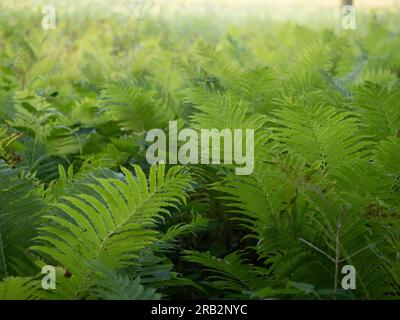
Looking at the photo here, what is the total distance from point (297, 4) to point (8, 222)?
12.4 metres

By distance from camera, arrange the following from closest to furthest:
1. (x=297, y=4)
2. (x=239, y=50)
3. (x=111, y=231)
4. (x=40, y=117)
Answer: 1. (x=111, y=231)
2. (x=40, y=117)
3. (x=239, y=50)
4. (x=297, y=4)

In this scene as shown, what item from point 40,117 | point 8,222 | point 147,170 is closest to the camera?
point 8,222

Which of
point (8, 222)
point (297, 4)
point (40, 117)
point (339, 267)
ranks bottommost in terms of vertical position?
point (339, 267)

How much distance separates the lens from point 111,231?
1.47 m

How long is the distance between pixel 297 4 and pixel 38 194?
40.2ft

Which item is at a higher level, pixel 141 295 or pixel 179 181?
pixel 179 181

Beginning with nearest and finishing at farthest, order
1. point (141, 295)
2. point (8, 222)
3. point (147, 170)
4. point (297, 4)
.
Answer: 1. point (141, 295)
2. point (8, 222)
3. point (147, 170)
4. point (297, 4)

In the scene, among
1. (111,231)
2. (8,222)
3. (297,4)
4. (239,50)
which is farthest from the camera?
(297,4)

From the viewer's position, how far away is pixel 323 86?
112 inches

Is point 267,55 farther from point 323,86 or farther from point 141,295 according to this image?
point 141,295
